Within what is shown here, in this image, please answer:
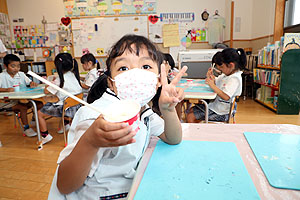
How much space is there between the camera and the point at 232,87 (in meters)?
2.03

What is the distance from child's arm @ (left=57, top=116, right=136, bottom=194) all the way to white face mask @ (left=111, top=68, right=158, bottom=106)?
0.26 metres

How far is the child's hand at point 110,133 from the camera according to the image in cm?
46

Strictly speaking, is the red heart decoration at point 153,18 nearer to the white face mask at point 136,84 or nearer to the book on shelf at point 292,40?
the book on shelf at point 292,40

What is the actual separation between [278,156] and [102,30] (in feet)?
17.5

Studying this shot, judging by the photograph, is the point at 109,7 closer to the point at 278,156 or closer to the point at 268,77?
the point at 268,77

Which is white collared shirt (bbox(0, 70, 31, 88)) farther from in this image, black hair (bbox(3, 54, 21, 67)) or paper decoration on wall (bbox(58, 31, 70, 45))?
paper decoration on wall (bbox(58, 31, 70, 45))

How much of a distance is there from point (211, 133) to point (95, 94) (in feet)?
A: 1.90

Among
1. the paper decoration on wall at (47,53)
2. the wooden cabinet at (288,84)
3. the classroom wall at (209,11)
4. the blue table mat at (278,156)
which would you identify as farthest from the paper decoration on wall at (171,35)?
the blue table mat at (278,156)

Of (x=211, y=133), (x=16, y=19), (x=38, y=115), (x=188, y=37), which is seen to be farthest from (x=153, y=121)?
(x=16, y=19)

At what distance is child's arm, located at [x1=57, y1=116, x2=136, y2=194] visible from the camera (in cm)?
47

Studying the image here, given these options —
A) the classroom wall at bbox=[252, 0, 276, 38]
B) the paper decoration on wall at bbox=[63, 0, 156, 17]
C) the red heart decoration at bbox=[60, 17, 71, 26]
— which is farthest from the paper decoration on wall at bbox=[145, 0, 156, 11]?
the classroom wall at bbox=[252, 0, 276, 38]

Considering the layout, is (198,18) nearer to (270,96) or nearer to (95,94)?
(270,96)

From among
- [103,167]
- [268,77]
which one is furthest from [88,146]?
[268,77]

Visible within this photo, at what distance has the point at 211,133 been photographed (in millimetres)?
934
